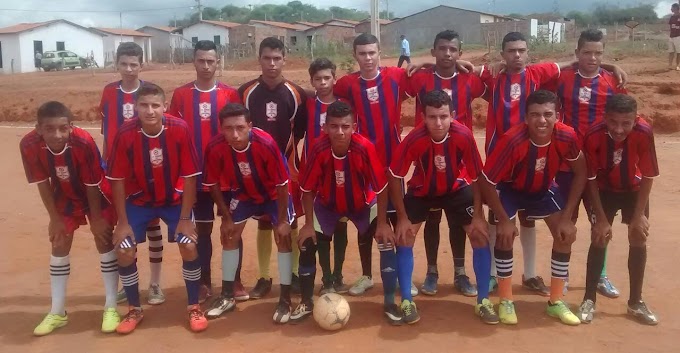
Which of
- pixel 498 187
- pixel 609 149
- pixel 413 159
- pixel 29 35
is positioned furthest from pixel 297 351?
pixel 29 35

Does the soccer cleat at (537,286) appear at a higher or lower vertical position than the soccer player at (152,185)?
lower

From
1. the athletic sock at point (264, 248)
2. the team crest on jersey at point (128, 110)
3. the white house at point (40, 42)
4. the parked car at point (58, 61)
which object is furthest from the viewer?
the white house at point (40, 42)

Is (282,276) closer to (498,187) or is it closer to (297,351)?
(297,351)

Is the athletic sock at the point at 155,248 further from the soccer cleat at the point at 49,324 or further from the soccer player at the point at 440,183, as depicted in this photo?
the soccer player at the point at 440,183

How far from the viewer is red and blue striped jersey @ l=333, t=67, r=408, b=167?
5582mm

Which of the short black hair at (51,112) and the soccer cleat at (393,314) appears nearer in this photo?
the short black hair at (51,112)

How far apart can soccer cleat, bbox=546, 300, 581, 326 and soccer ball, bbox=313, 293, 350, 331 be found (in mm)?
1657

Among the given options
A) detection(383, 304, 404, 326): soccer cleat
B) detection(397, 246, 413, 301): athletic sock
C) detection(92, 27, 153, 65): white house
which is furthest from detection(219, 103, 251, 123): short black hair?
detection(92, 27, 153, 65): white house

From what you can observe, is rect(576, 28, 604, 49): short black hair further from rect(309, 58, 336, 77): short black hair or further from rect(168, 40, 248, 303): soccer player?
rect(168, 40, 248, 303): soccer player

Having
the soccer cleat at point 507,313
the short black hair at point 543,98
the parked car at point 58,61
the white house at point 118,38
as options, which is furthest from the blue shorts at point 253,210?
the white house at point 118,38

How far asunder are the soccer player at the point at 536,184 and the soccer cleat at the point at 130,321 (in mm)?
2910

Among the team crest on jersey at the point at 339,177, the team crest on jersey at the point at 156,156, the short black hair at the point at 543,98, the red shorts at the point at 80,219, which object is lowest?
the red shorts at the point at 80,219

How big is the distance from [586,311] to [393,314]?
1534mm

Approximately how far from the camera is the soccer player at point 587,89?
17.9 ft
